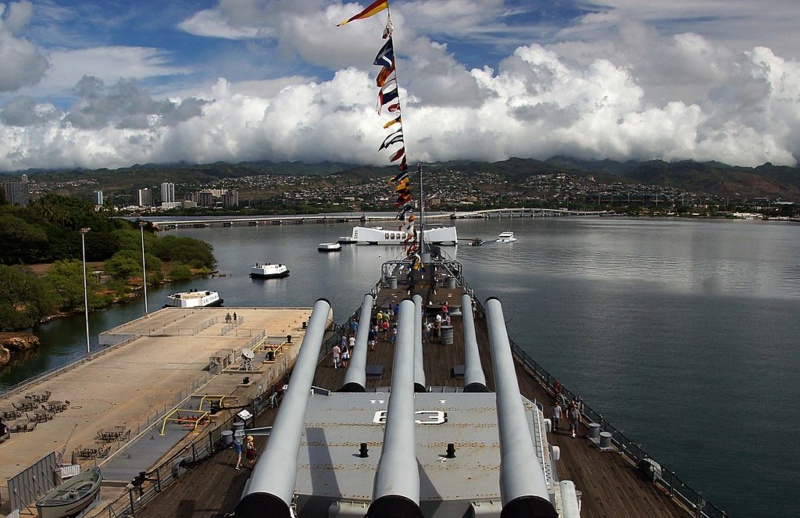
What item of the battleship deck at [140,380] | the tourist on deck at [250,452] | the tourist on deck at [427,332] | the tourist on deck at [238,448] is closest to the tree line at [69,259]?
the battleship deck at [140,380]

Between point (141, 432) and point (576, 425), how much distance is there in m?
16.6

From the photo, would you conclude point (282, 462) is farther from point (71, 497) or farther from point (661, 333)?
point (661, 333)

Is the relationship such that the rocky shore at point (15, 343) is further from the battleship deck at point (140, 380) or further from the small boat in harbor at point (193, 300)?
the small boat in harbor at point (193, 300)

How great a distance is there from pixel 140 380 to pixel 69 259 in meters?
52.6

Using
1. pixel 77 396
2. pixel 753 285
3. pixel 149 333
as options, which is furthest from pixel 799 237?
pixel 77 396

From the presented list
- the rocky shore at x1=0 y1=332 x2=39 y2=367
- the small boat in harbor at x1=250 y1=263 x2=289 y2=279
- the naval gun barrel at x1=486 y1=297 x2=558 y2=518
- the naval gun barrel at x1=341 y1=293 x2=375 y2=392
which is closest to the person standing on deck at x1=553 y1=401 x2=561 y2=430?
the naval gun barrel at x1=341 y1=293 x2=375 y2=392

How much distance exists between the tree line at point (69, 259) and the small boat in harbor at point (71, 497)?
127 ft

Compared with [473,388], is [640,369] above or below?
below

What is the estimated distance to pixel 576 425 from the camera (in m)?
18.0

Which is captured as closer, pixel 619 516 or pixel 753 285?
pixel 619 516

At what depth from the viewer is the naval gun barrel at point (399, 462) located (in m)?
7.12

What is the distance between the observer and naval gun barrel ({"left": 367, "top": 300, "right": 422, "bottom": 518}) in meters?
7.12

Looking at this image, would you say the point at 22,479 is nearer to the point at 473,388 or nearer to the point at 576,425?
the point at 473,388

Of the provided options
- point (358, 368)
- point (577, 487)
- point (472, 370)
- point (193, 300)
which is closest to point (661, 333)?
point (577, 487)
